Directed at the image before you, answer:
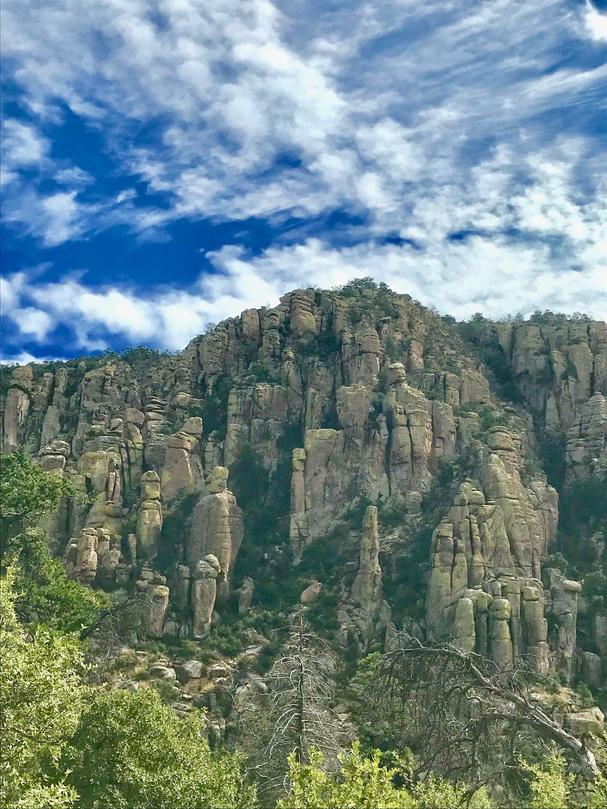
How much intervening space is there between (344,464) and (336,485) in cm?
223

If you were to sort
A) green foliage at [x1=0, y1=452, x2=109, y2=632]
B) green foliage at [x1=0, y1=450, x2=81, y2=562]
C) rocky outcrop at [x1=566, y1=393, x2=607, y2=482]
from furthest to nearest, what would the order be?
rocky outcrop at [x1=566, y1=393, x2=607, y2=482] → green foliage at [x1=0, y1=450, x2=81, y2=562] → green foliage at [x1=0, y1=452, x2=109, y2=632]

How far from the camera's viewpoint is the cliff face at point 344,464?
71.4 metres

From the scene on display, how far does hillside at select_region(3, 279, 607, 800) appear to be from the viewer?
69438 millimetres

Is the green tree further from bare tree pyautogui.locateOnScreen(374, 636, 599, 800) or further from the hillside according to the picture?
the hillside

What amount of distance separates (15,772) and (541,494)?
6754 cm

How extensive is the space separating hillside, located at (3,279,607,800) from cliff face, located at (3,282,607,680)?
21 cm

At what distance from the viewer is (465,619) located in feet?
216

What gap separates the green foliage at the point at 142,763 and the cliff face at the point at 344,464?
3158cm

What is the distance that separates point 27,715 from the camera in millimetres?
23531

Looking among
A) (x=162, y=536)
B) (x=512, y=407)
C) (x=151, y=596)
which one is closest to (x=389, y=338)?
(x=512, y=407)

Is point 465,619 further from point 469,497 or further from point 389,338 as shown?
point 389,338

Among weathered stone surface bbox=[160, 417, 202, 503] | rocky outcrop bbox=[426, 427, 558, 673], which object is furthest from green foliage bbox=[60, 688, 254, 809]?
weathered stone surface bbox=[160, 417, 202, 503]

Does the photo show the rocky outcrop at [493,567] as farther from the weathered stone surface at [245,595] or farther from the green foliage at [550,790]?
the green foliage at [550,790]

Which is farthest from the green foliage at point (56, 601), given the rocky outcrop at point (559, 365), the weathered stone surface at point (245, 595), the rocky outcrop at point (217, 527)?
the rocky outcrop at point (559, 365)
